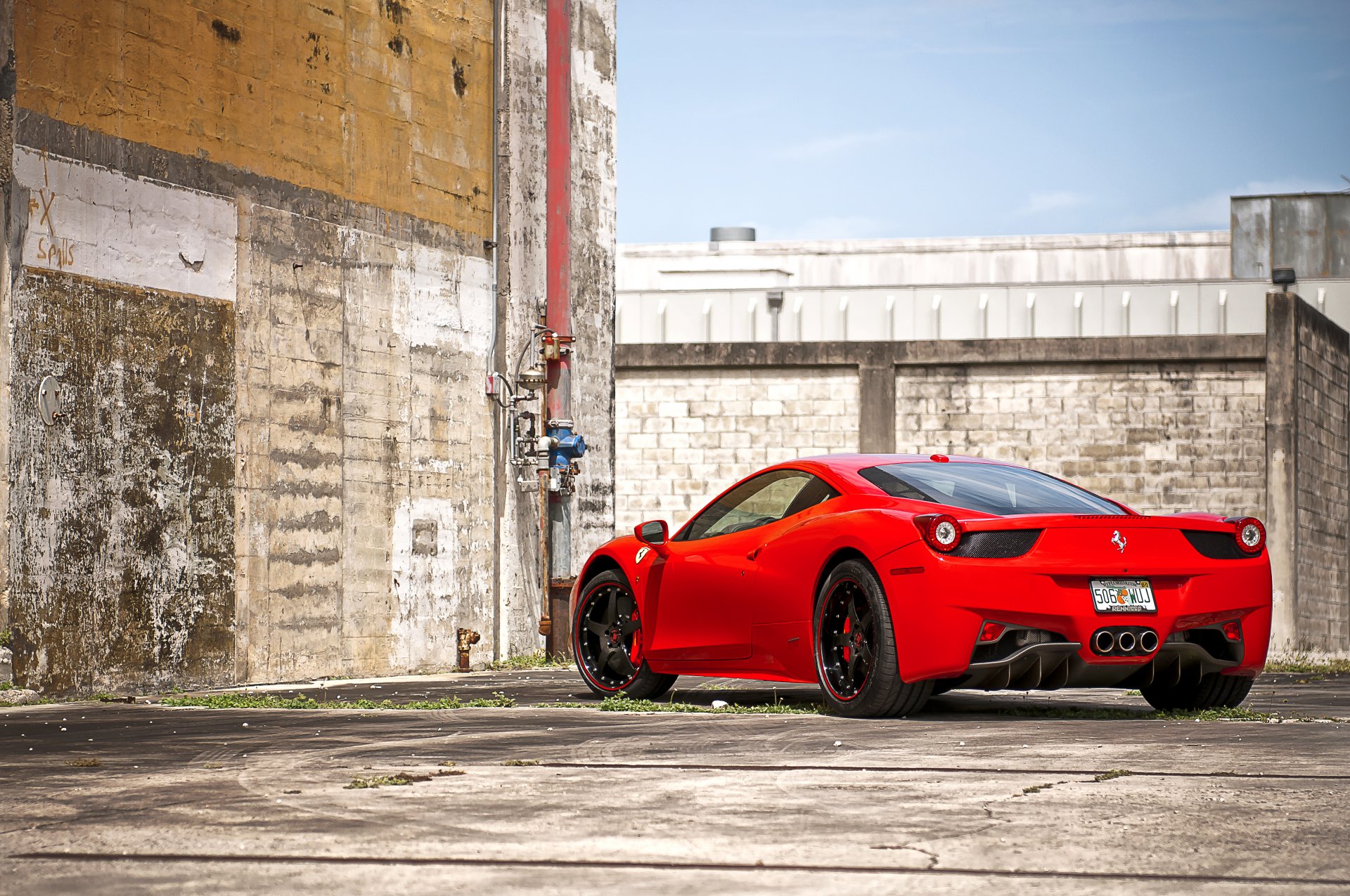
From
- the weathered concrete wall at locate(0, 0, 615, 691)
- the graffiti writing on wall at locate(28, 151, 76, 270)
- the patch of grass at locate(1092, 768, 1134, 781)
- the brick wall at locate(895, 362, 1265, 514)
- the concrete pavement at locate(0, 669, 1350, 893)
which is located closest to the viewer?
the concrete pavement at locate(0, 669, 1350, 893)

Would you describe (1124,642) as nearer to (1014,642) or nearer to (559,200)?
(1014,642)

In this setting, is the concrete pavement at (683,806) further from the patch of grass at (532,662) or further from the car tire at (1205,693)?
the patch of grass at (532,662)

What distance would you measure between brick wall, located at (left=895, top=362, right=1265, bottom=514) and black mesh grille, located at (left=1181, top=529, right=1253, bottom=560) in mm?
15060

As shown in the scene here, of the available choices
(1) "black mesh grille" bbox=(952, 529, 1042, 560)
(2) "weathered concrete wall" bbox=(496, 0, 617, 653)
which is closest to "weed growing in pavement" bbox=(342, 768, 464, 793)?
(1) "black mesh grille" bbox=(952, 529, 1042, 560)

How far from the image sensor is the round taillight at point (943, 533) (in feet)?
24.7

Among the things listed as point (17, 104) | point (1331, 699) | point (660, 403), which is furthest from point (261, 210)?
point (660, 403)

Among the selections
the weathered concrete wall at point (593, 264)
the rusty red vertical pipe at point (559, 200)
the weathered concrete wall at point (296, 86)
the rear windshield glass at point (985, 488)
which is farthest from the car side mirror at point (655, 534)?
the weathered concrete wall at point (593, 264)

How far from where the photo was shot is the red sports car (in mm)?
7484

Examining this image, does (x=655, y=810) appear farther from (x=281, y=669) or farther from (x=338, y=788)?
(x=281, y=669)

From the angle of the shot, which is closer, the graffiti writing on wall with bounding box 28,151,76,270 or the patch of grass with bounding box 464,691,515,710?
the patch of grass with bounding box 464,691,515,710

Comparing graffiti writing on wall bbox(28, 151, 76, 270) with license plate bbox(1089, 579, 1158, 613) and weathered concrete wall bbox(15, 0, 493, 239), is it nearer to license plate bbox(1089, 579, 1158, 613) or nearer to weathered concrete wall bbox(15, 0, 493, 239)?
weathered concrete wall bbox(15, 0, 493, 239)

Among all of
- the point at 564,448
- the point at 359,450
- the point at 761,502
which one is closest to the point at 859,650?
the point at 761,502

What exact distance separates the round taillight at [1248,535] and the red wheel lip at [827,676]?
1792 mm

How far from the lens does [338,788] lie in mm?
5219
